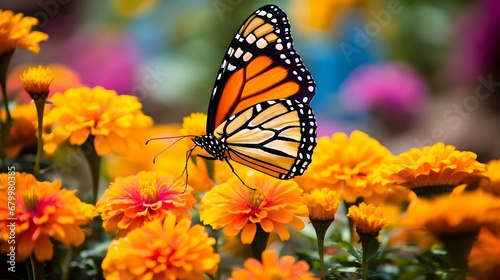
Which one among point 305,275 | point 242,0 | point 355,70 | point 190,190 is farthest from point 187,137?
point 355,70

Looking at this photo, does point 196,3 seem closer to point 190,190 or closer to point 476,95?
point 476,95

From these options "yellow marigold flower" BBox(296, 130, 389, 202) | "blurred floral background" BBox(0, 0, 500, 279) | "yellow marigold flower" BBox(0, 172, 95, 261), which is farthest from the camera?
"blurred floral background" BBox(0, 0, 500, 279)

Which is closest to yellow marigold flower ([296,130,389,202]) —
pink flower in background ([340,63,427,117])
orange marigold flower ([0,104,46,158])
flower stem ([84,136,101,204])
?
flower stem ([84,136,101,204])

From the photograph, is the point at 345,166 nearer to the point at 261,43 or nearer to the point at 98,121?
the point at 261,43

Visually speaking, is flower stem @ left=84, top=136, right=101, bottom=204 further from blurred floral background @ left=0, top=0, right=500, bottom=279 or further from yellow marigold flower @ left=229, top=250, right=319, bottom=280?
blurred floral background @ left=0, top=0, right=500, bottom=279

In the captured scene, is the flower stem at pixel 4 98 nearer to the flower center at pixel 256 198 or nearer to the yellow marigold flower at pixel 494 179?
the flower center at pixel 256 198

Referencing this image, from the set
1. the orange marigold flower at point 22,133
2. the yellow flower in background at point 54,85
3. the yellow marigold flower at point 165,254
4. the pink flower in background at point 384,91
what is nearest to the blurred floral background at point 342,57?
the pink flower in background at point 384,91

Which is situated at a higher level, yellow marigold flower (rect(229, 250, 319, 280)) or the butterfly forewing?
the butterfly forewing
